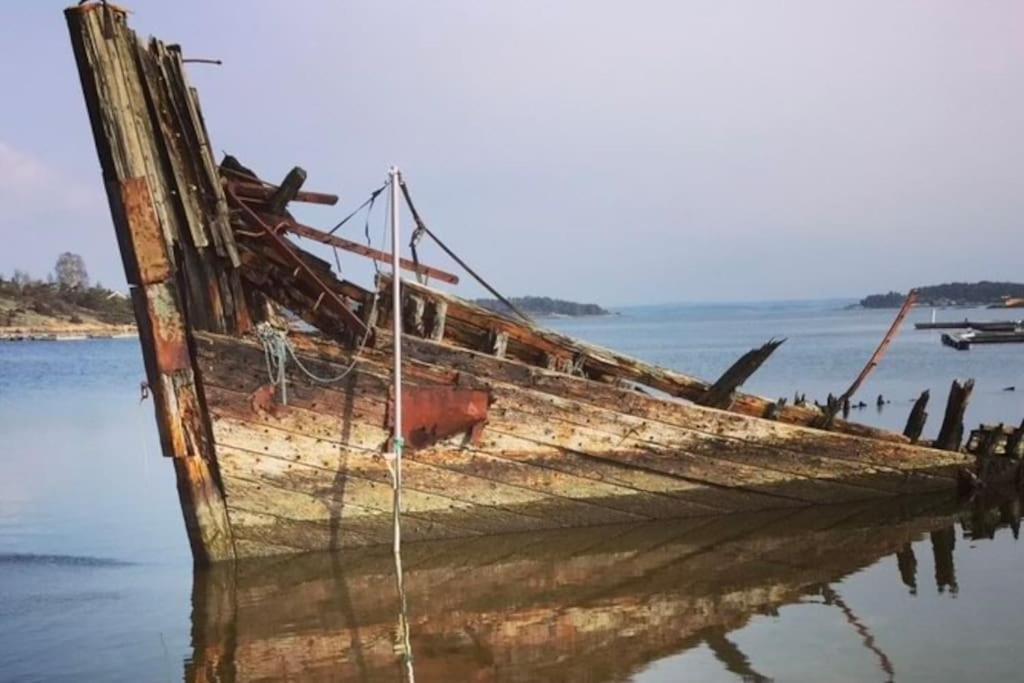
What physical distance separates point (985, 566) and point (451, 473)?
478cm

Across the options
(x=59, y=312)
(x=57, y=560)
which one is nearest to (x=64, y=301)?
(x=59, y=312)

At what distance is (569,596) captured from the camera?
8484 millimetres

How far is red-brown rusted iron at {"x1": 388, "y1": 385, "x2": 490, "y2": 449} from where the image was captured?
9.10m

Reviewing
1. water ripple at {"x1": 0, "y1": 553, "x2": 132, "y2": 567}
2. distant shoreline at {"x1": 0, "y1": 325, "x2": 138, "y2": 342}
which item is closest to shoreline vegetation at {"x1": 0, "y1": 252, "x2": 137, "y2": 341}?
distant shoreline at {"x1": 0, "y1": 325, "x2": 138, "y2": 342}

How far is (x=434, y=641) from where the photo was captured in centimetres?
741

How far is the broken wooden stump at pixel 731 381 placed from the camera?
10.2m

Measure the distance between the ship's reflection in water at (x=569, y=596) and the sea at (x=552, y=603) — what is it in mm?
23

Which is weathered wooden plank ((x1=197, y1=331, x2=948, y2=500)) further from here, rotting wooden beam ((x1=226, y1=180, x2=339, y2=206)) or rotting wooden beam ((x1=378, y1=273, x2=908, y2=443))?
rotting wooden beam ((x1=226, y1=180, x2=339, y2=206))

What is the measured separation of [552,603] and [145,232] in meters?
4.35

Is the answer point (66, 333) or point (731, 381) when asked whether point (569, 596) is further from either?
point (66, 333)

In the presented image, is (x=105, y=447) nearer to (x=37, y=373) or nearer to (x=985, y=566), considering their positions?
(x=985, y=566)

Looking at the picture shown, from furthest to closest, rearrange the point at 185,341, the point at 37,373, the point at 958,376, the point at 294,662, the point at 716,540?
the point at 37,373, the point at 958,376, the point at 716,540, the point at 185,341, the point at 294,662

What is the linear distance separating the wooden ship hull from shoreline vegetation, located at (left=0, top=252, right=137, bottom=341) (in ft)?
294

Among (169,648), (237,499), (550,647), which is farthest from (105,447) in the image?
(550,647)
